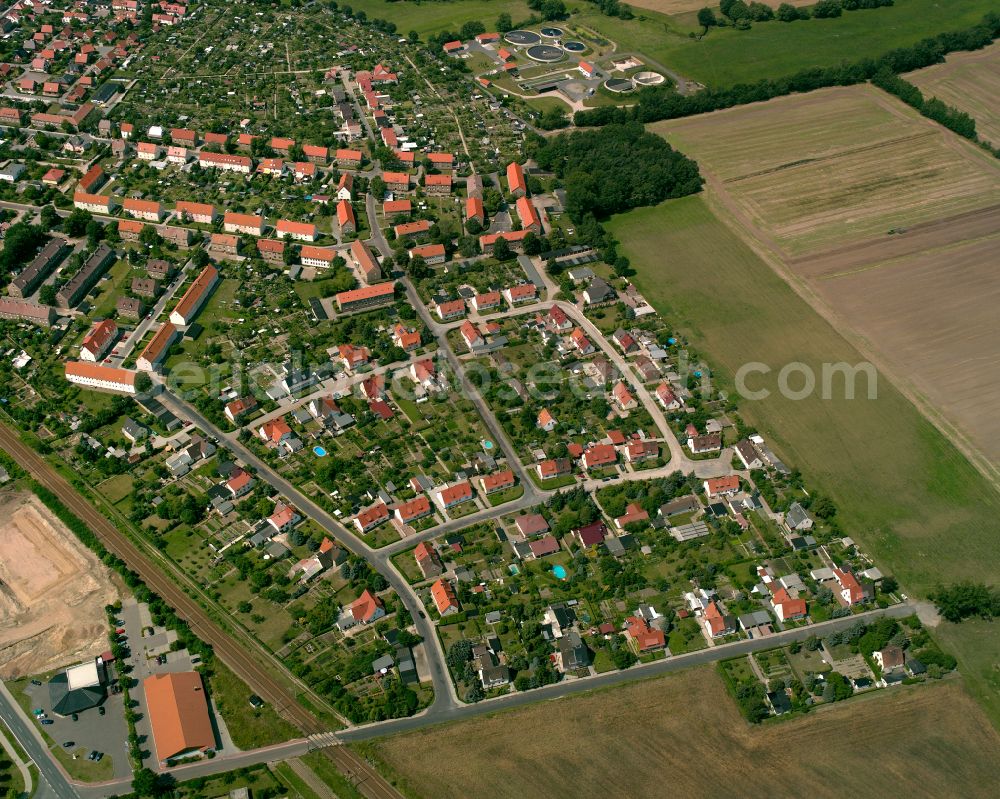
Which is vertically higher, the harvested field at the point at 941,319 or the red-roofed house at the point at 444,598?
the harvested field at the point at 941,319

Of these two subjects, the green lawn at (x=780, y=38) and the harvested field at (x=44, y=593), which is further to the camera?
the green lawn at (x=780, y=38)

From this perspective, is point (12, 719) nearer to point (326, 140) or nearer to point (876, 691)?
point (876, 691)

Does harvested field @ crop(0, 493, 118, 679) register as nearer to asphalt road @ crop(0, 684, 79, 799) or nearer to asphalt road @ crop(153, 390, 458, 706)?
asphalt road @ crop(0, 684, 79, 799)

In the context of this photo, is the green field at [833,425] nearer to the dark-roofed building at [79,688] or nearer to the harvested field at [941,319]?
the harvested field at [941,319]

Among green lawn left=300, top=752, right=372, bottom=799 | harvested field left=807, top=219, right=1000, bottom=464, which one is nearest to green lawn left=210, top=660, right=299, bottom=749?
green lawn left=300, top=752, right=372, bottom=799

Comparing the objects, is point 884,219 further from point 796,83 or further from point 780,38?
point 780,38

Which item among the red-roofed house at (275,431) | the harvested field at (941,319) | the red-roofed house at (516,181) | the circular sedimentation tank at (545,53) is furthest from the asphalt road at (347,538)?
the circular sedimentation tank at (545,53)

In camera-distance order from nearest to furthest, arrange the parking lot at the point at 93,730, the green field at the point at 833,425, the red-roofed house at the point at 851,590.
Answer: the parking lot at the point at 93,730, the red-roofed house at the point at 851,590, the green field at the point at 833,425
